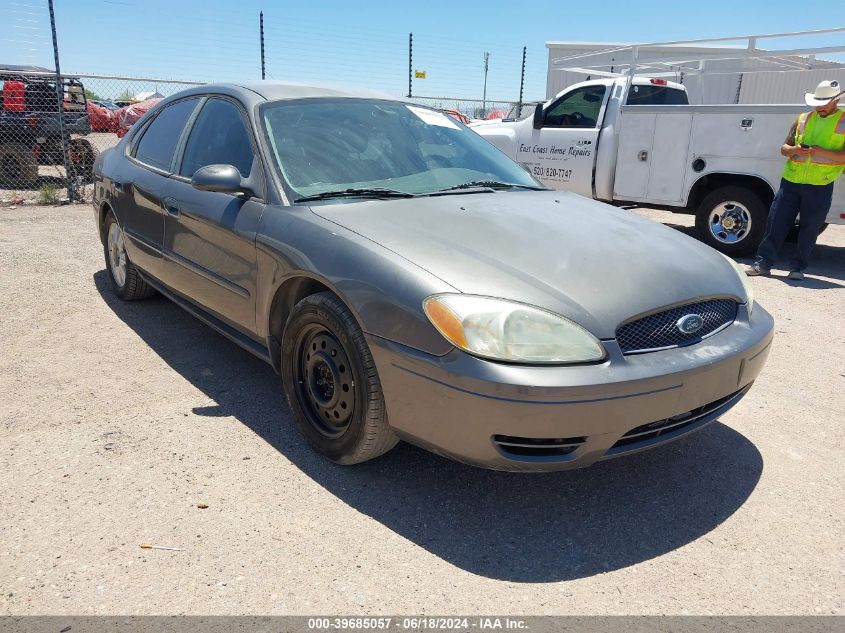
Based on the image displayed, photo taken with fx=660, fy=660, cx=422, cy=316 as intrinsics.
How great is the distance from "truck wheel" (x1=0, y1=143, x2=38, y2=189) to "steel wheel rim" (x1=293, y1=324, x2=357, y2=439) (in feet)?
34.2

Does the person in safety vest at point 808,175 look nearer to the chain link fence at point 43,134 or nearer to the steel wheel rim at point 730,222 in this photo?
the steel wheel rim at point 730,222

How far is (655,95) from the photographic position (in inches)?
353

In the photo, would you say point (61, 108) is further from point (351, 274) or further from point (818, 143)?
point (818, 143)

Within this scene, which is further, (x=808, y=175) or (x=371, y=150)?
(x=808, y=175)

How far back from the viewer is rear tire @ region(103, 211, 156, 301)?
483 centimetres

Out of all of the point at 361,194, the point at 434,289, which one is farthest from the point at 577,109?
the point at 434,289

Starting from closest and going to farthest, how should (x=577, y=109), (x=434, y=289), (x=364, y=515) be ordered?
(x=434, y=289) < (x=364, y=515) < (x=577, y=109)

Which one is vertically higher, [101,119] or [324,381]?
[101,119]

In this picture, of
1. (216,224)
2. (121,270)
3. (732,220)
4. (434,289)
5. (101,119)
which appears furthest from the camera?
(101,119)

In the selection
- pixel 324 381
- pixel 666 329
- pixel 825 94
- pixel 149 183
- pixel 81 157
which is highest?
pixel 825 94

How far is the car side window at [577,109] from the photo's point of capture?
864 cm

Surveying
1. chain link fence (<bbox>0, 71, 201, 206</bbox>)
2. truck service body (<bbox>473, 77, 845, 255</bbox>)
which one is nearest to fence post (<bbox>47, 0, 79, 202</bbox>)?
chain link fence (<bbox>0, 71, 201, 206</bbox>)

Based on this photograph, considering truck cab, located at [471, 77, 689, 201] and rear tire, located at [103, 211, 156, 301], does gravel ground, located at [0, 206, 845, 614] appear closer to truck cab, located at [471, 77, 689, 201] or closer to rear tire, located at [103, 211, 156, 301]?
rear tire, located at [103, 211, 156, 301]

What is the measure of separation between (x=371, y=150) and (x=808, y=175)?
498 centimetres
